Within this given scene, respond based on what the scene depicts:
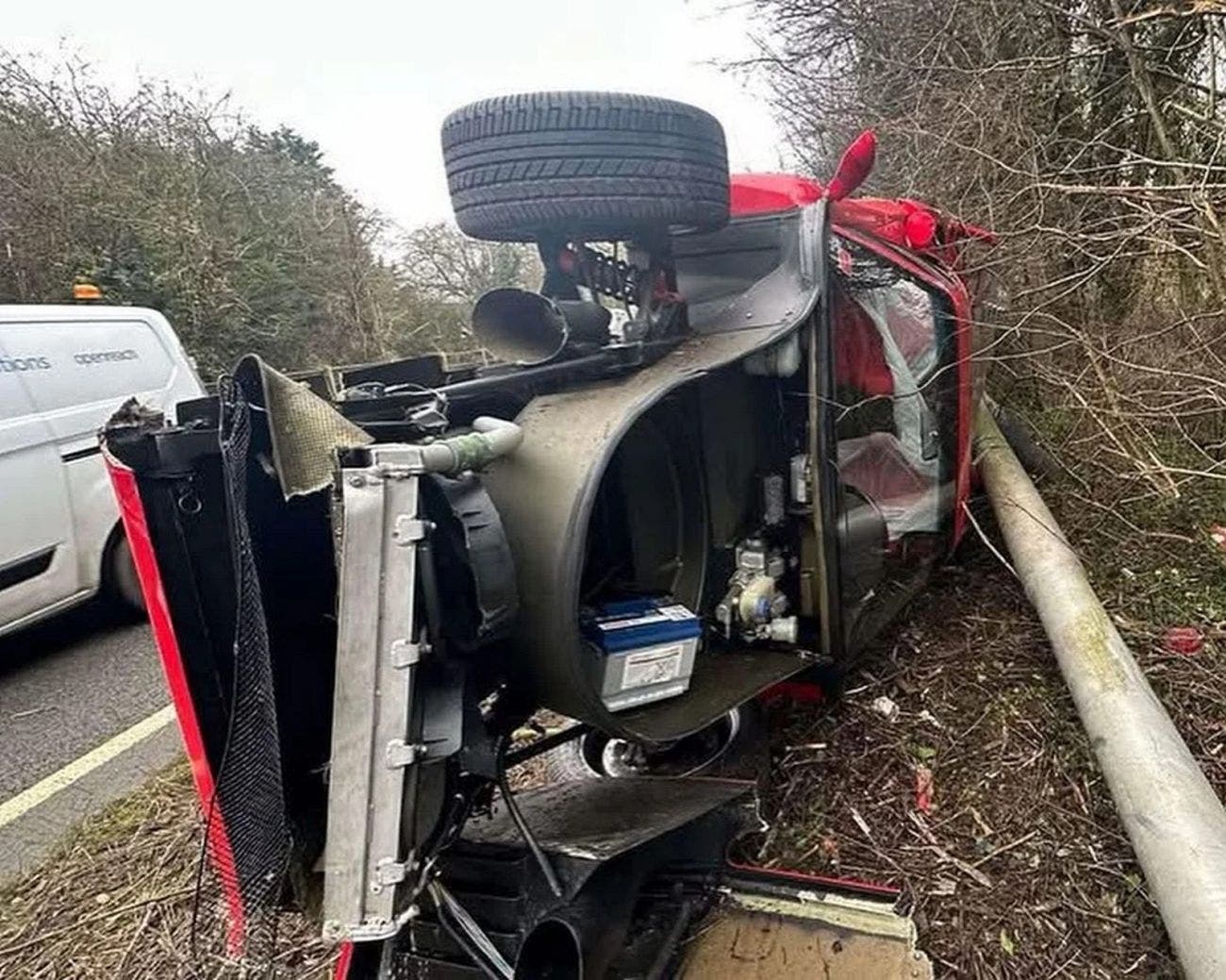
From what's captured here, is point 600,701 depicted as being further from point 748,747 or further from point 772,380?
point 772,380

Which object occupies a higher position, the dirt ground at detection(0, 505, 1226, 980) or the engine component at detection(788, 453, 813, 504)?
the engine component at detection(788, 453, 813, 504)

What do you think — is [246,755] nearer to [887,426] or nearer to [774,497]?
[774,497]

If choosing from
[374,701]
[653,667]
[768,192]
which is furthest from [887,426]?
[374,701]

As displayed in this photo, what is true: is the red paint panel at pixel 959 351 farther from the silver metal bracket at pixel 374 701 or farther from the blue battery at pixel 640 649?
the silver metal bracket at pixel 374 701

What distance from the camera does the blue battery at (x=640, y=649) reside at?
192cm

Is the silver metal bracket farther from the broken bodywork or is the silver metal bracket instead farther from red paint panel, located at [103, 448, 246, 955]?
red paint panel, located at [103, 448, 246, 955]

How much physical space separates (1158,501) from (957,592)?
1.35 meters

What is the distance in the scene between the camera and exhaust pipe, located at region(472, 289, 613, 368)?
6.42 ft

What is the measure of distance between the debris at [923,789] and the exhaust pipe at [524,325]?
1.51 metres

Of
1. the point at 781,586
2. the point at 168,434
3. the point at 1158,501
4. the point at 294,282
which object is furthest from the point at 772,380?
the point at 294,282

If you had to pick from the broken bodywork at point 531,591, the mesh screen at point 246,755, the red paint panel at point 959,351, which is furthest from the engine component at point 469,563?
the red paint panel at point 959,351

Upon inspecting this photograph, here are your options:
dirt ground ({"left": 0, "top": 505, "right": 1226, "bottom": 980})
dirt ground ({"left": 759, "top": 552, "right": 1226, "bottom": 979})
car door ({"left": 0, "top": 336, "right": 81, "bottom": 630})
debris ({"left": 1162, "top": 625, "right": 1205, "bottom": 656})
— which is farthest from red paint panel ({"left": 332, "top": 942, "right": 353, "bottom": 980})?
car door ({"left": 0, "top": 336, "right": 81, "bottom": 630})

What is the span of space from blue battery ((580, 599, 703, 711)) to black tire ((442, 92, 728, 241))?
34.6 inches

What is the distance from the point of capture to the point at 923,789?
2445 millimetres
